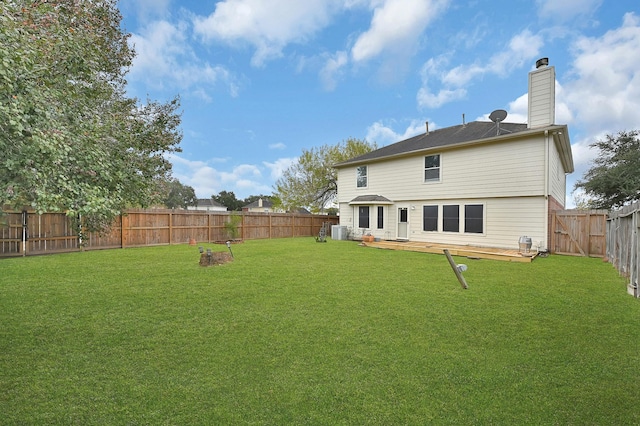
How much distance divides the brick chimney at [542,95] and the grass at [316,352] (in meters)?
7.02

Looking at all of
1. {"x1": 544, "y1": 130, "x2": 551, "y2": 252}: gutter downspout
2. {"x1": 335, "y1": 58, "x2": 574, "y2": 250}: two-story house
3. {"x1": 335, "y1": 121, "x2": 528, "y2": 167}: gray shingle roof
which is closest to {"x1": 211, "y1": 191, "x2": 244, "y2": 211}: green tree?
{"x1": 335, "y1": 121, "x2": 528, "y2": 167}: gray shingle roof

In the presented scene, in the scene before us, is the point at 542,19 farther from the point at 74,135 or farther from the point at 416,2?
the point at 74,135

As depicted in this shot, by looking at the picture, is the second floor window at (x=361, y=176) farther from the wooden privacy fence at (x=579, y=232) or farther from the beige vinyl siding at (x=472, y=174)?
the wooden privacy fence at (x=579, y=232)

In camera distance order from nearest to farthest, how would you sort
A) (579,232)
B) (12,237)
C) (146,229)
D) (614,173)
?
(12,237) → (579,232) → (146,229) → (614,173)

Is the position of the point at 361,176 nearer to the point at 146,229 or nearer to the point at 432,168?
the point at 432,168

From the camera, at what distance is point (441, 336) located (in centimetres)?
362

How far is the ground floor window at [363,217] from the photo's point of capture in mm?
16047

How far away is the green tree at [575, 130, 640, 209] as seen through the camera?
56.3 ft

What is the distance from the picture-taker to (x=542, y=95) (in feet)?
36.1

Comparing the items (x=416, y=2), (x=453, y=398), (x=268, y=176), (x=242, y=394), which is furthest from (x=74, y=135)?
(x=268, y=176)

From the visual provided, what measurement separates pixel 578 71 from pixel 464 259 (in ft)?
31.6

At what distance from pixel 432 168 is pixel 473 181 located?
1.96 m

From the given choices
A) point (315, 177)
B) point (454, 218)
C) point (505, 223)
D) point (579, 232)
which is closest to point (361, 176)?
point (454, 218)

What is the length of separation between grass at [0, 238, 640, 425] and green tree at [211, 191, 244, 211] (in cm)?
5786
